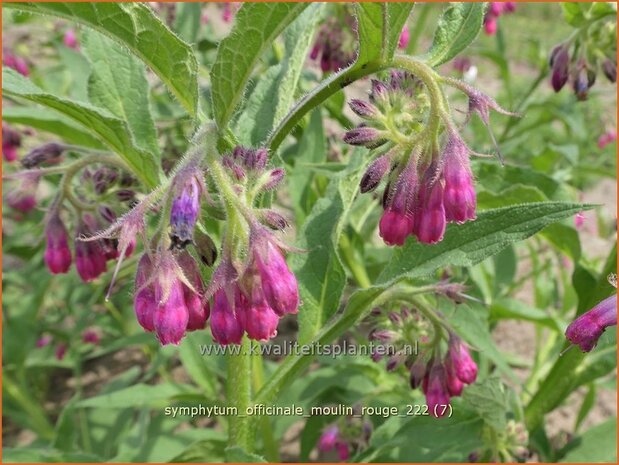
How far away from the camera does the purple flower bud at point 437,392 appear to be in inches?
87.2

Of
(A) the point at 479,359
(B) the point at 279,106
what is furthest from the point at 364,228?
(B) the point at 279,106

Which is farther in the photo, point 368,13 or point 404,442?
point 404,442

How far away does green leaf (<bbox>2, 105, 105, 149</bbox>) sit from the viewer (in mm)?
2623

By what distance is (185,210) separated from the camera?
1472 mm

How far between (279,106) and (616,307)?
95cm

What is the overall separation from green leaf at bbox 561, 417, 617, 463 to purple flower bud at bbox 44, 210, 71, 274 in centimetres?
196

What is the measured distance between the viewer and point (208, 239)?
5.49ft

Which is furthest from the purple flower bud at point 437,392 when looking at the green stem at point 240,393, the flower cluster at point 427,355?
the green stem at point 240,393

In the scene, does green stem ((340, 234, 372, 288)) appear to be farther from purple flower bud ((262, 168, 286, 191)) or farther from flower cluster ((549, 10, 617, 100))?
purple flower bud ((262, 168, 286, 191))

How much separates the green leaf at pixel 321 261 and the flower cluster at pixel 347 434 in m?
0.95

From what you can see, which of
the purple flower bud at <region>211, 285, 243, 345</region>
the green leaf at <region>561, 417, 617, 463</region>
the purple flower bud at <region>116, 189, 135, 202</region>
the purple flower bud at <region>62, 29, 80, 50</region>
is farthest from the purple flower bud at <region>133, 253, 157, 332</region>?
the purple flower bud at <region>62, 29, 80, 50</region>

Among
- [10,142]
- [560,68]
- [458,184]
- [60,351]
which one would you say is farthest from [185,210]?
[60,351]

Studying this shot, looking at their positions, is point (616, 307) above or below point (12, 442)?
below

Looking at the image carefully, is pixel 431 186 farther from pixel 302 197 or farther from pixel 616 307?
pixel 302 197
